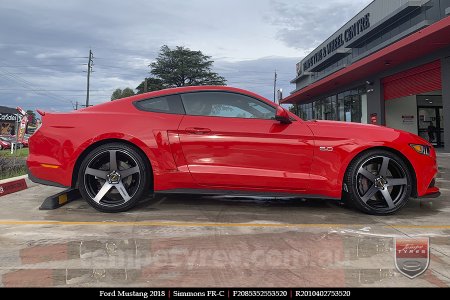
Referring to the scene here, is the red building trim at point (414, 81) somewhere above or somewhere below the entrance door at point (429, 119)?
above

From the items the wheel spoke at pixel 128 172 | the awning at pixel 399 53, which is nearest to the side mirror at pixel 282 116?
the wheel spoke at pixel 128 172

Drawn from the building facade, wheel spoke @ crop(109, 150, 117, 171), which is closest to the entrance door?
the building facade

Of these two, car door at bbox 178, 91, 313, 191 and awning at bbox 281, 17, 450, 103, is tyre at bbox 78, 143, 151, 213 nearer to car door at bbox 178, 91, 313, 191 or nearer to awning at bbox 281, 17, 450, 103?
car door at bbox 178, 91, 313, 191

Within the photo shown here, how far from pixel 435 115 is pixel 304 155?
2169 centimetres

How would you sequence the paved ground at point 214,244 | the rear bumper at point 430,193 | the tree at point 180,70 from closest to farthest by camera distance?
the paved ground at point 214,244
the rear bumper at point 430,193
the tree at point 180,70

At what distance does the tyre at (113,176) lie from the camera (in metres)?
4.60

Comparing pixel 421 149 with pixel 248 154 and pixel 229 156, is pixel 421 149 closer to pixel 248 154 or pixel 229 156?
pixel 248 154

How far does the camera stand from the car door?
454cm

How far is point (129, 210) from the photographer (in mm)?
4801

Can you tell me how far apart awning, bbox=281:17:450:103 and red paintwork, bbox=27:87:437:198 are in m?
5.76

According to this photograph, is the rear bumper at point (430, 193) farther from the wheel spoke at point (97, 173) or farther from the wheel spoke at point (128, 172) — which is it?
the wheel spoke at point (97, 173)

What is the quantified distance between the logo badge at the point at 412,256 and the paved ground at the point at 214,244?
66 mm

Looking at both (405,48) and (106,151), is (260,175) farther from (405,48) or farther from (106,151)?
(405,48)

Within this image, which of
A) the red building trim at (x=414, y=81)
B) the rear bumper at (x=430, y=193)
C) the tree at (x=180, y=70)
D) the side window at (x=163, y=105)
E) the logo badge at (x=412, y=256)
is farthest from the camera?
the tree at (x=180, y=70)
